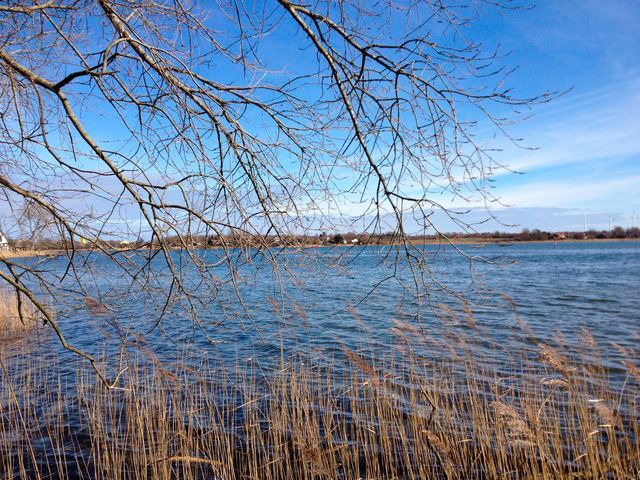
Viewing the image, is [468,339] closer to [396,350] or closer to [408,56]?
[396,350]

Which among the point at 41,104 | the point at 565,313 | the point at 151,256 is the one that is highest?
the point at 41,104

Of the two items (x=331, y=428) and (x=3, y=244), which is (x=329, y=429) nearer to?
(x=331, y=428)

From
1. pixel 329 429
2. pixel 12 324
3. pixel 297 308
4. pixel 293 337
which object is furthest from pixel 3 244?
pixel 12 324

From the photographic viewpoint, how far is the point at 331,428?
509 centimetres

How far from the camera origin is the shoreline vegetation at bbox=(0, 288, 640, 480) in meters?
3.81

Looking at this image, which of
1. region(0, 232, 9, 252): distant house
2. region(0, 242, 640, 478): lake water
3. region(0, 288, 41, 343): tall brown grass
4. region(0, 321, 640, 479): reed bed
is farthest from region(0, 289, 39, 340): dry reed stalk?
region(0, 232, 9, 252): distant house

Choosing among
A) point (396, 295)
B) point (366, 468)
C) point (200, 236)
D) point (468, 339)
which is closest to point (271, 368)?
point (366, 468)

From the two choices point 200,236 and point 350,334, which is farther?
point 350,334

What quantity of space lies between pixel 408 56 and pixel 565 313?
42.4 ft

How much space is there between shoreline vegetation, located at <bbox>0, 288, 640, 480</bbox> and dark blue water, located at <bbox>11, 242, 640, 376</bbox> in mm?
666

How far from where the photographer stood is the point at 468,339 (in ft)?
28.9

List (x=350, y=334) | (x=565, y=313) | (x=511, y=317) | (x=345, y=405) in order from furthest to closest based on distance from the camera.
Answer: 1. (x=565, y=313)
2. (x=511, y=317)
3. (x=350, y=334)
4. (x=345, y=405)

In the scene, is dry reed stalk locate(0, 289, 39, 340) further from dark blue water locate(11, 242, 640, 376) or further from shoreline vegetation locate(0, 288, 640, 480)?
shoreline vegetation locate(0, 288, 640, 480)

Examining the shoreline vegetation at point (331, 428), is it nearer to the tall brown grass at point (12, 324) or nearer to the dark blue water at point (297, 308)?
the dark blue water at point (297, 308)
